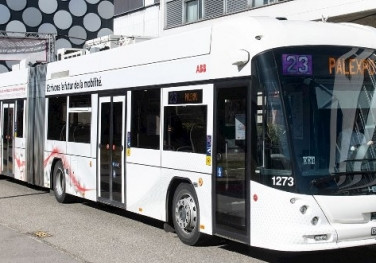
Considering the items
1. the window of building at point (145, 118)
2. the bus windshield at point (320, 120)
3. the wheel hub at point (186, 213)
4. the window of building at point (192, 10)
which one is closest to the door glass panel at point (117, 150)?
the window of building at point (145, 118)

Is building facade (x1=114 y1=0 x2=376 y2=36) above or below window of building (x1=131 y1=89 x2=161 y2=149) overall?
above

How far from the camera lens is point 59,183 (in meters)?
13.0

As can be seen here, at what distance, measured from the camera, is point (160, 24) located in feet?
90.5

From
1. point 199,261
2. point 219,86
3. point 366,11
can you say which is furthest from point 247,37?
point 366,11

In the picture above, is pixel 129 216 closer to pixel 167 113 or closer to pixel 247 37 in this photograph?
pixel 167 113

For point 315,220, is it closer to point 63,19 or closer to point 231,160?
point 231,160

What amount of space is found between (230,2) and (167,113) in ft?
47.0

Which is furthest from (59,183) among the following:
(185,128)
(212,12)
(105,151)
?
(212,12)

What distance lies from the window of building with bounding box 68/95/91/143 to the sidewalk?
300 cm

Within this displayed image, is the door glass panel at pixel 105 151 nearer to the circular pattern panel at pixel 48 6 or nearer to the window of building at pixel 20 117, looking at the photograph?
the window of building at pixel 20 117

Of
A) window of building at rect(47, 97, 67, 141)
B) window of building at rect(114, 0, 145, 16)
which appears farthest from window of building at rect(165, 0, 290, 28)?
window of building at rect(47, 97, 67, 141)

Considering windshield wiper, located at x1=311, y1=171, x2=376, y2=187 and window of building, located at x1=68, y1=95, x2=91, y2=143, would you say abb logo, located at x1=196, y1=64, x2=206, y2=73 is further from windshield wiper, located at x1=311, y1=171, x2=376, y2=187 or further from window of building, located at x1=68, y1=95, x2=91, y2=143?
window of building, located at x1=68, y1=95, x2=91, y2=143

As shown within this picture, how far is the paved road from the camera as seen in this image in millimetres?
7574

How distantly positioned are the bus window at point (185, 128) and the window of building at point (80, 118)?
3082mm
